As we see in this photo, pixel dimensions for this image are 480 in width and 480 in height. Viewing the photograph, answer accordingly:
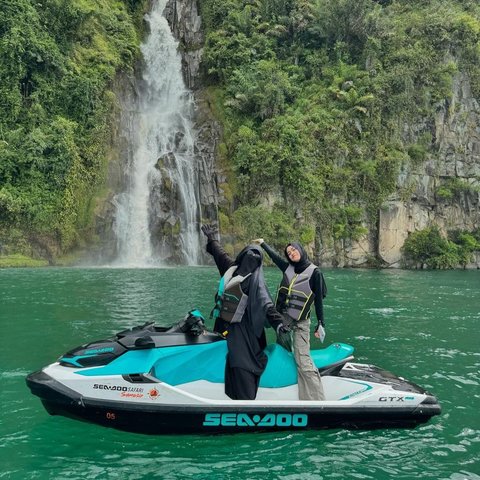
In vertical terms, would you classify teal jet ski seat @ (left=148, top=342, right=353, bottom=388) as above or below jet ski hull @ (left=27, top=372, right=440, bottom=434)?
above

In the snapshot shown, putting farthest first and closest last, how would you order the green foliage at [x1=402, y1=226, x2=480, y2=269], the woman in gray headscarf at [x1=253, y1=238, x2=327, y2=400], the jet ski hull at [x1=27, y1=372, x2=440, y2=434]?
the green foliage at [x1=402, y1=226, x2=480, y2=269] < the woman in gray headscarf at [x1=253, y1=238, x2=327, y2=400] < the jet ski hull at [x1=27, y1=372, x2=440, y2=434]

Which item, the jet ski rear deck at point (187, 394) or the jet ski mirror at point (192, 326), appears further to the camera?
the jet ski mirror at point (192, 326)

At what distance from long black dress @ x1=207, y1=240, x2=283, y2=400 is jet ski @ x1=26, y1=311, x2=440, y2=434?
0.35ft

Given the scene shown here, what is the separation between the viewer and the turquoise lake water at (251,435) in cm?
405

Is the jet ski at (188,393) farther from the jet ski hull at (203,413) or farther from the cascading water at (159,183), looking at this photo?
the cascading water at (159,183)

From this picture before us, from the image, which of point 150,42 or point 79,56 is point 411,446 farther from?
point 150,42

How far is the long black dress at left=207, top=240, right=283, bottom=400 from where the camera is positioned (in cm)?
468

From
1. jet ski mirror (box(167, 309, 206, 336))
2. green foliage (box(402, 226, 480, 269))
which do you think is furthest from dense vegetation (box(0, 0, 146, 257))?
jet ski mirror (box(167, 309, 206, 336))

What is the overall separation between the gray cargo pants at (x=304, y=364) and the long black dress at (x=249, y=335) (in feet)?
1.43

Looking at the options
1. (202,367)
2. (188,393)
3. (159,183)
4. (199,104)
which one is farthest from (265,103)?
(188,393)

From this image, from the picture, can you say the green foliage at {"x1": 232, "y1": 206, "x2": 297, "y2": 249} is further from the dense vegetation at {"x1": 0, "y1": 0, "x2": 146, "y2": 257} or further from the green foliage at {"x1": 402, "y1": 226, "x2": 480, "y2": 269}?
the dense vegetation at {"x1": 0, "y1": 0, "x2": 146, "y2": 257}

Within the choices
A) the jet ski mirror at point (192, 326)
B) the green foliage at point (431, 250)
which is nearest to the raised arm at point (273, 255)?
the jet ski mirror at point (192, 326)

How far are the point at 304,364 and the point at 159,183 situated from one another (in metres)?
24.5

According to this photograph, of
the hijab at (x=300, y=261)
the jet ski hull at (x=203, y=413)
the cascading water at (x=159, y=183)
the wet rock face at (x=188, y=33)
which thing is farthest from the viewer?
the wet rock face at (x=188, y=33)
